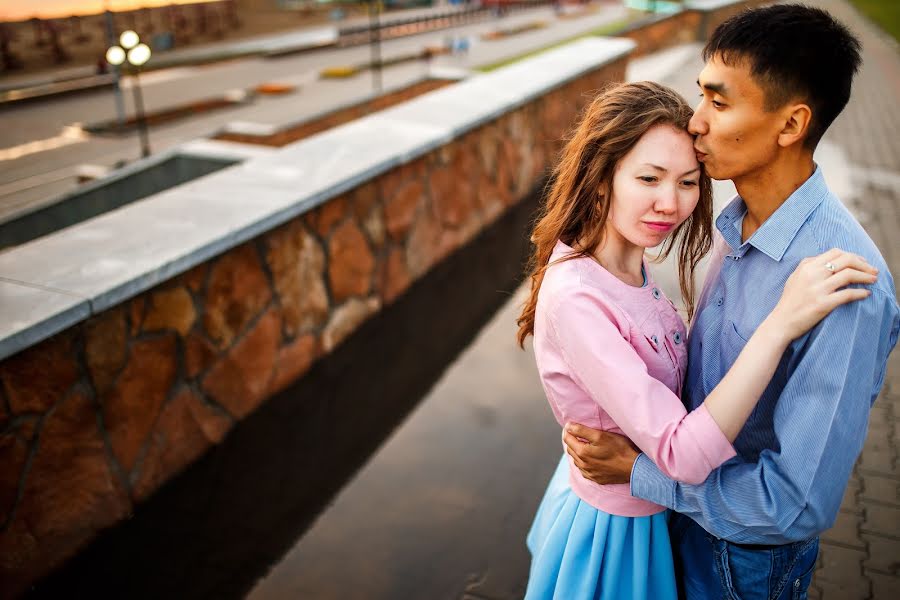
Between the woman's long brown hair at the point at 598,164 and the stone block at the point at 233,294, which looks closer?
the woman's long brown hair at the point at 598,164

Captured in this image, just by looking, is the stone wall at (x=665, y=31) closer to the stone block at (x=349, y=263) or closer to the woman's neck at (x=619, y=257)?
the stone block at (x=349, y=263)

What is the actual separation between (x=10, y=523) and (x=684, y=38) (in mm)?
21433

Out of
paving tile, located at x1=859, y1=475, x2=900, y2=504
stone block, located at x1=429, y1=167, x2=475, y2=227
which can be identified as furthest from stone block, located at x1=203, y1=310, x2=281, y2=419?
paving tile, located at x1=859, y1=475, x2=900, y2=504

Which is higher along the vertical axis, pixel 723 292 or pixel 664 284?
pixel 723 292

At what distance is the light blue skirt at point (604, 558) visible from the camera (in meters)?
1.92

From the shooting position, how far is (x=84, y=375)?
3.17 m

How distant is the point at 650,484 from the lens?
1734mm

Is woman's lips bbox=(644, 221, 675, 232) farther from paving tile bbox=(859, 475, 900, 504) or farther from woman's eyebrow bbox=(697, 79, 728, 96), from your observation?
paving tile bbox=(859, 475, 900, 504)

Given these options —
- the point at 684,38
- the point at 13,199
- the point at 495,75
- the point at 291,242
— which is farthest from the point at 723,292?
the point at 684,38

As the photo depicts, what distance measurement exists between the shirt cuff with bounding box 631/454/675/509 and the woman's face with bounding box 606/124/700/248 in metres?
0.56

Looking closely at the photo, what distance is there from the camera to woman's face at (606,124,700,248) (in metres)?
1.77

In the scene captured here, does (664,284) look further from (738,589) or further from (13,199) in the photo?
(13,199)

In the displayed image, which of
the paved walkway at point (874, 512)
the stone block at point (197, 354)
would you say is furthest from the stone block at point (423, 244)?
the paved walkway at point (874, 512)

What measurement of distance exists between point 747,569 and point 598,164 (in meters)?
1.02
